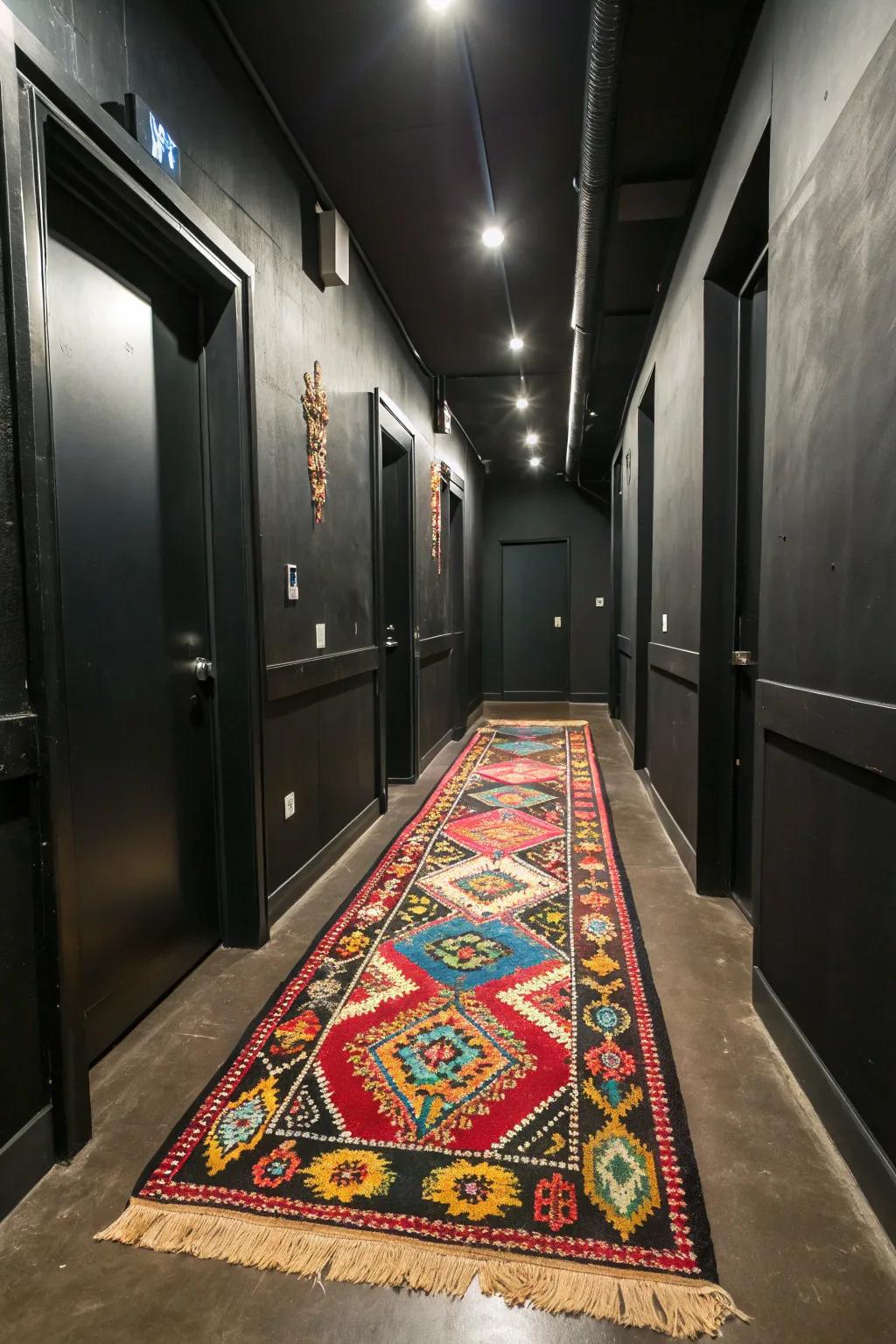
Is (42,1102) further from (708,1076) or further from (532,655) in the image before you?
(532,655)

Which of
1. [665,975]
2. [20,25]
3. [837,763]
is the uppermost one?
[20,25]

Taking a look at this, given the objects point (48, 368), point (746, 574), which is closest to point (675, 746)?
point (746, 574)

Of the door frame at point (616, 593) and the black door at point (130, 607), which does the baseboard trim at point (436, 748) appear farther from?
the black door at point (130, 607)

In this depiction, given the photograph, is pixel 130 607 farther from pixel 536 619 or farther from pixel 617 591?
pixel 536 619

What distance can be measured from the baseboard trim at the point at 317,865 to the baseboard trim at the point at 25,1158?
1132 mm

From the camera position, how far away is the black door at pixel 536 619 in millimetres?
9367

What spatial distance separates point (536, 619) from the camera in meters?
9.45

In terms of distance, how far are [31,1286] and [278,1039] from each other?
722mm

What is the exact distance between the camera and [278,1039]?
71.6 inches

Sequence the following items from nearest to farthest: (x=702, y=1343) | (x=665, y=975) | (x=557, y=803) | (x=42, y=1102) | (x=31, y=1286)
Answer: (x=702, y=1343)
(x=31, y=1286)
(x=42, y=1102)
(x=665, y=975)
(x=557, y=803)

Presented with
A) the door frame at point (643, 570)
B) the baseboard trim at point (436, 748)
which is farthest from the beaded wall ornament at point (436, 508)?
the door frame at point (643, 570)

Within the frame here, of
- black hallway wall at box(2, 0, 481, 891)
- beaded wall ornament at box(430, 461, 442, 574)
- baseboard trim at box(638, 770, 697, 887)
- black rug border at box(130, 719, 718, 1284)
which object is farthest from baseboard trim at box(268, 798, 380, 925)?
beaded wall ornament at box(430, 461, 442, 574)

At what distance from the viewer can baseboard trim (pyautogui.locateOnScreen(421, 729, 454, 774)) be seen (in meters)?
5.26

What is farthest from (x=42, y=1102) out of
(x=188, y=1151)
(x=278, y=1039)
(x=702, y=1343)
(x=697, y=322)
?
(x=697, y=322)
